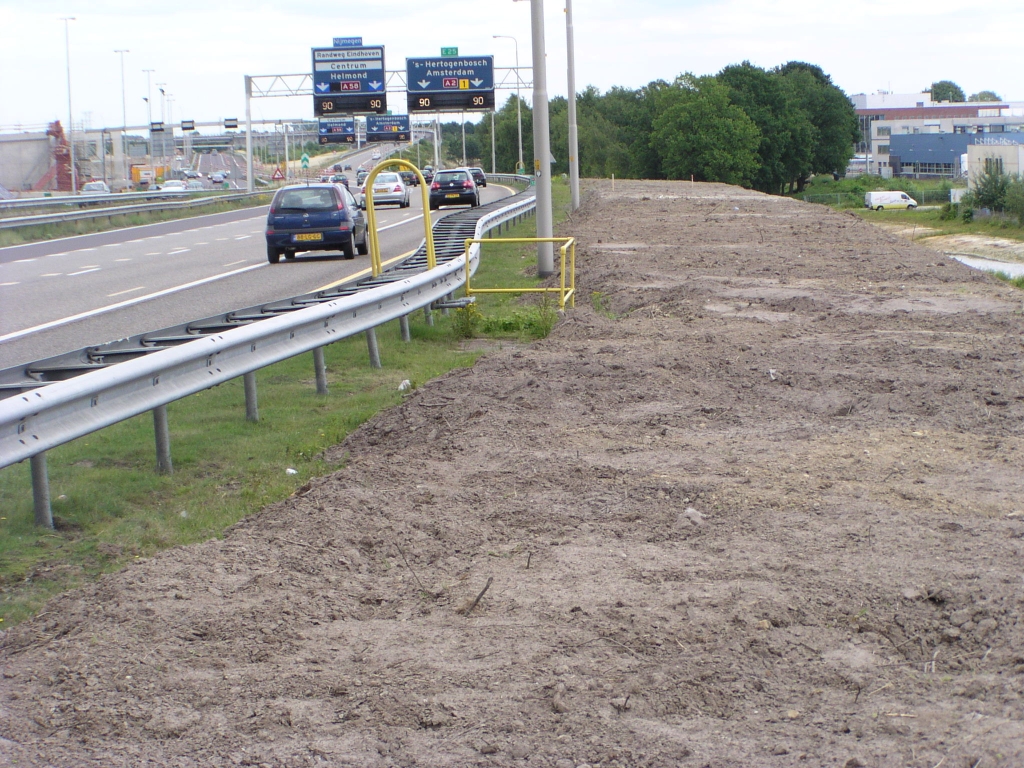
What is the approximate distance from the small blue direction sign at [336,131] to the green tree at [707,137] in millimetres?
37617

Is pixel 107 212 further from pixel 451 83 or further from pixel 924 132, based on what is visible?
pixel 924 132

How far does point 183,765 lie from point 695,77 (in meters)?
124

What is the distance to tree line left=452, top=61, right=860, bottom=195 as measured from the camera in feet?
370

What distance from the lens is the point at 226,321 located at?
9.49m

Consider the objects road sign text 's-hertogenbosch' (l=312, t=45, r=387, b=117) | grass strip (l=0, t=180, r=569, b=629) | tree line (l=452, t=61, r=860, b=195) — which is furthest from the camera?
tree line (l=452, t=61, r=860, b=195)

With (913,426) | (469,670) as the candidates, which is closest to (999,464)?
(913,426)

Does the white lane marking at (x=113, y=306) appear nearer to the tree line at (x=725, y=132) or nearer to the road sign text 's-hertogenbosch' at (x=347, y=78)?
the road sign text 's-hertogenbosch' at (x=347, y=78)

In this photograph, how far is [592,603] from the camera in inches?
177

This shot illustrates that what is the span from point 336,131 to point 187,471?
86.7m

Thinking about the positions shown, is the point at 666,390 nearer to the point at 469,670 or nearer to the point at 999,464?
the point at 999,464

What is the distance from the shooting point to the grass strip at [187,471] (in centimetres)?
540

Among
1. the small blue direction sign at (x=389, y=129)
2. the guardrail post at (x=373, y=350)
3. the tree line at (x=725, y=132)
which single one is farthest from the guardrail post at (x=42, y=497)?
the tree line at (x=725, y=132)

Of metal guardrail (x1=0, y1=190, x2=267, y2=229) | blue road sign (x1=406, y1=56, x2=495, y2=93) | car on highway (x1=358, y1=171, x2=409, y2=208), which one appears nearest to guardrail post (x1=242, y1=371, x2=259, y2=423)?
metal guardrail (x1=0, y1=190, x2=267, y2=229)

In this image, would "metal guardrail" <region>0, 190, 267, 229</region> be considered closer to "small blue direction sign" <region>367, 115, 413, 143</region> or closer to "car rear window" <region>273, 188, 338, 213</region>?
"car rear window" <region>273, 188, 338, 213</region>
